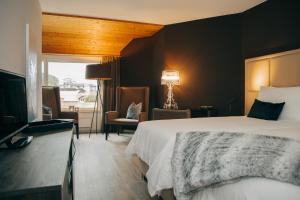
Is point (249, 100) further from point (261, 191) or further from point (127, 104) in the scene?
point (261, 191)

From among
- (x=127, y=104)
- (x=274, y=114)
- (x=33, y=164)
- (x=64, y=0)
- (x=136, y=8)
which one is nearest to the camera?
(x=33, y=164)

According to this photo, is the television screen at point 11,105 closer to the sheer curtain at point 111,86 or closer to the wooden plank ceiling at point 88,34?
the wooden plank ceiling at point 88,34

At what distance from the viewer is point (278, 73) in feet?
11.8

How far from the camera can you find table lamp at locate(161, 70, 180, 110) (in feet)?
14.9

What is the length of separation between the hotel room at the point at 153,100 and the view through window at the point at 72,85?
0.09 ft

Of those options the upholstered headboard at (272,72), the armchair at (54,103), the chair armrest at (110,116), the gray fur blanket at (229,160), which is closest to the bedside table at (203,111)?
the upholstered headboard at (272,72)

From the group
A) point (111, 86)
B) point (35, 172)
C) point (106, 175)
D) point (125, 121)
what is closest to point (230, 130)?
point (106, 175)

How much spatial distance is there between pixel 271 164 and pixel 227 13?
393 centimetres

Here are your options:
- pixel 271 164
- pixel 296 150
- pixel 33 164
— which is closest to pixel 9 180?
pixel 33 164

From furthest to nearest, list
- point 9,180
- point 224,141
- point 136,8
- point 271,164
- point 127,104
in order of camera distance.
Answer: point 127,104, point 136,8, point 224,141, point 271,164, point 9,180

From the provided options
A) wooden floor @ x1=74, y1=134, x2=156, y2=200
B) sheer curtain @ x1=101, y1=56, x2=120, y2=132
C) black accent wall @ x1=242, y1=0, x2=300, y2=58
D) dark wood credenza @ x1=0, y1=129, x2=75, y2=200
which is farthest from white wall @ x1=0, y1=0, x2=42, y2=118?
black accent wall @ x1=242, y1=0, x2=300, y2=58

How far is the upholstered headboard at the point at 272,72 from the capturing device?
337 cm

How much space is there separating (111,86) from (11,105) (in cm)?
452

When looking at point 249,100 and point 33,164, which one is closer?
point 33,164
